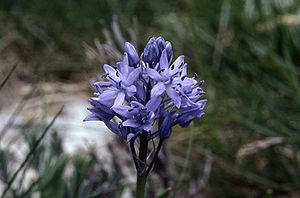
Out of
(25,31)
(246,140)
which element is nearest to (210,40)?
(246,140)

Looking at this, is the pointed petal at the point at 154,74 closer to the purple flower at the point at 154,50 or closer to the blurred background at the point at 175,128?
the purple flower at the point at 154,50

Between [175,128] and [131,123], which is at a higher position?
[175,128]

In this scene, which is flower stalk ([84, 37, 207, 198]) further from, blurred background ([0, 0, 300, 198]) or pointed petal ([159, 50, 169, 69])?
blurred background ([0, 0, 300, 198])

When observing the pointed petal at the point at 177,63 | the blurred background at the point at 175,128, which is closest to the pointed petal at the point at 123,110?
the pointed petal at the point at 177,63

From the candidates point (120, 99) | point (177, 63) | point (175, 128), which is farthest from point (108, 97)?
point (175, 128)

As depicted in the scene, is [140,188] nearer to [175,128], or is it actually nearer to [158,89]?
[158,89]
